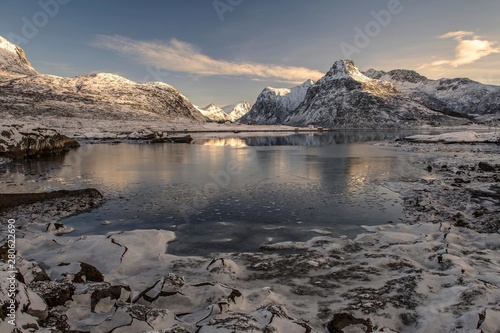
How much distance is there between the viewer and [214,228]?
1143 cm

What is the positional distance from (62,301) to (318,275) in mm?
5284

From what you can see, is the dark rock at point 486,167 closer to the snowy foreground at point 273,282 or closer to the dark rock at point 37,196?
the snowy foreground at point 273,282

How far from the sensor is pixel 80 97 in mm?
150500

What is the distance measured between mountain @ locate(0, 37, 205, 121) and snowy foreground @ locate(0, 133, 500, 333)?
396ft

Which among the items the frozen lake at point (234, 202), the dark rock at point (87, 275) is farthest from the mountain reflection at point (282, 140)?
the dark rock at point (87, 275)

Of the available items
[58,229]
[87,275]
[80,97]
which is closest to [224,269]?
[87,275]

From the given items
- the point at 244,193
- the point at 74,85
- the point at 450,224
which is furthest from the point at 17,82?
the point at 450,224

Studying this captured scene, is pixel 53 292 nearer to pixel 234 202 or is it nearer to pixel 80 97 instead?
pixel 234 202

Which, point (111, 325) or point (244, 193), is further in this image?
point (244, 193)

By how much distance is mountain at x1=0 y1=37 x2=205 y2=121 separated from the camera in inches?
4847

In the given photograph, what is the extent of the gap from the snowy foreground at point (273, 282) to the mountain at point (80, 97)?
120565 mm

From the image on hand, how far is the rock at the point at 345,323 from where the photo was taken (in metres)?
5.04

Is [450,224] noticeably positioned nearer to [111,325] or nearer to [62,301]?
[111,325]

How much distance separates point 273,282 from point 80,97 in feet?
550
